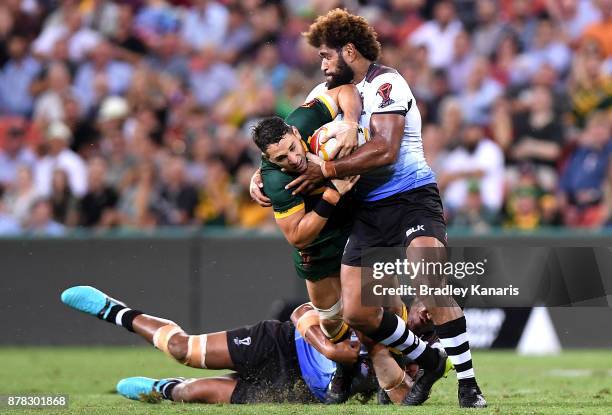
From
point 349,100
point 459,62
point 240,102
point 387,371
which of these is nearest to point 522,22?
point 459,62

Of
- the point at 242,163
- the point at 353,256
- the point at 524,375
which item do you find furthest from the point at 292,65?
the point at 353,256

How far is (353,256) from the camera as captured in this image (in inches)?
347

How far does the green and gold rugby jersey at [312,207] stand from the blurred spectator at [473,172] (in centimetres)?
634

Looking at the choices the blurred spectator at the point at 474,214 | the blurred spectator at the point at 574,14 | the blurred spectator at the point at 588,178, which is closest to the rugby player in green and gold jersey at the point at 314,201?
the blurred spectator at the point at 474,214

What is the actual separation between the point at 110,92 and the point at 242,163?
9.31 ft

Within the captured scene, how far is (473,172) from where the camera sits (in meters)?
15.3

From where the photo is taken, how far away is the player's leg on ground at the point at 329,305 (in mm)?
8977

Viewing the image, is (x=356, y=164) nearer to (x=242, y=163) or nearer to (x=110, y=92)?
(x=242, y=163)

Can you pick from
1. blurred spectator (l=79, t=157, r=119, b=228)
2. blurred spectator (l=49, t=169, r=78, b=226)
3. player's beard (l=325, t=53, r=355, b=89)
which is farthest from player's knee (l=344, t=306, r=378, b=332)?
blurred spectator (l=49, t=169, r=78, b=226)

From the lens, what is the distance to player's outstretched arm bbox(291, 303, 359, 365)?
8.81m

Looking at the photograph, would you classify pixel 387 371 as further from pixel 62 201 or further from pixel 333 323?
pixel 62 201

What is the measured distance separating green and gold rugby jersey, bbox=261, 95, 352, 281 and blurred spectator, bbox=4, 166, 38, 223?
767 cm

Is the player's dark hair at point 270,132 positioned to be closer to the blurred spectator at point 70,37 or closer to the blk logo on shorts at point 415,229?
the blk logo on shorts at point 415,229

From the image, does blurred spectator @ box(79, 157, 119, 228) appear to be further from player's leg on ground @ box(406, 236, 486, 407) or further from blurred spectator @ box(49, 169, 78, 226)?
player's leg on ground @ box(406, 236, 486, 407)
